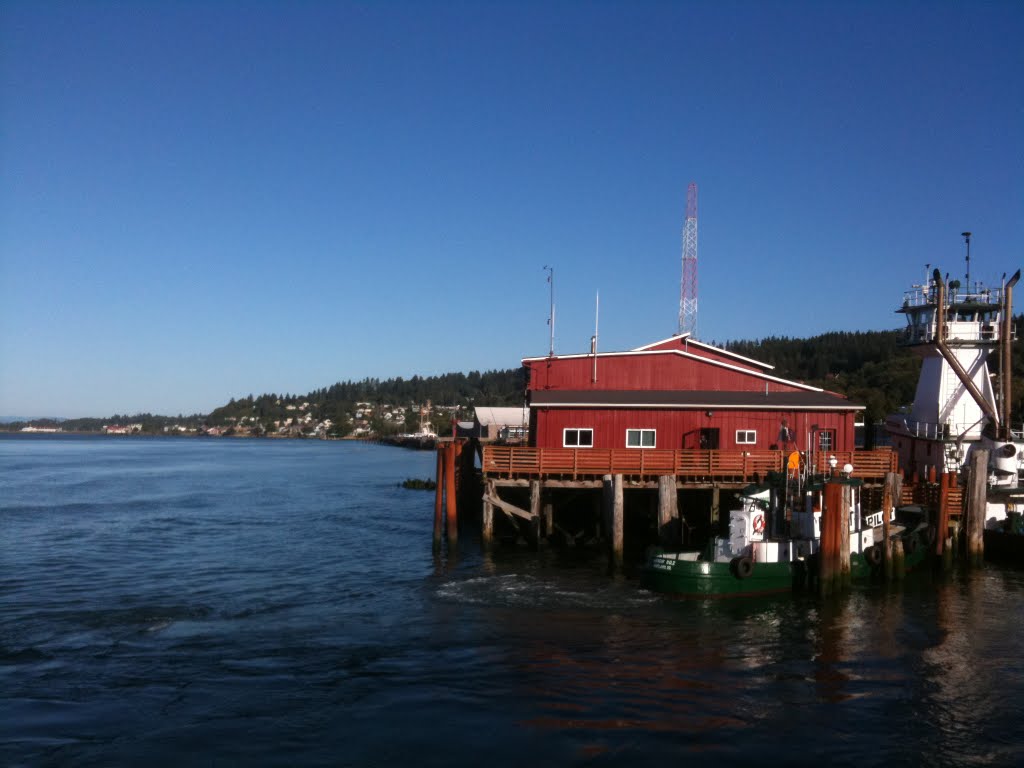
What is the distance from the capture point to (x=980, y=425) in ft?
141

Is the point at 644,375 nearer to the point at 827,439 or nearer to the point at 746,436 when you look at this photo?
the point at 746,436

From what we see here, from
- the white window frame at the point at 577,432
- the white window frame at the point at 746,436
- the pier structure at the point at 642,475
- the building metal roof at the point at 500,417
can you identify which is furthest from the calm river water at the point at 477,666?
the building metal roof at the point at 500,417

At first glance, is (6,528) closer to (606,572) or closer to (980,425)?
(606,572)

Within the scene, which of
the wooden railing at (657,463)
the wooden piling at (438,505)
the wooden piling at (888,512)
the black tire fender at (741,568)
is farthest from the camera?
the wooden piling at (438,505)

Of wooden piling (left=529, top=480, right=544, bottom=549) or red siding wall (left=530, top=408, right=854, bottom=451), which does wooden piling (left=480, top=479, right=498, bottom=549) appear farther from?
red siding wall (left=530, top=408, right=854, bottom=451)

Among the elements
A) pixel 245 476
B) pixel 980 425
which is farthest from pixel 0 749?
pixel 245 476

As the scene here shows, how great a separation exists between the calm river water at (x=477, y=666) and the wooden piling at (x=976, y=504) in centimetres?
118

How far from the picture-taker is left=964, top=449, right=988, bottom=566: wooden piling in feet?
115

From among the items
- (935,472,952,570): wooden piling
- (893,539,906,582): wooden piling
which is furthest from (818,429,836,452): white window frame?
(893,539,906,582): wooden piling

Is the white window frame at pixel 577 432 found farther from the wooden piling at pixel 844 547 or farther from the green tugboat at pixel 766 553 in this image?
the wooden piling at pixel 844 547

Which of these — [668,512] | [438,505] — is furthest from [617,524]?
[438,505]

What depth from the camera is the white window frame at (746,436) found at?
132 feet

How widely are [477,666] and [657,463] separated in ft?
55.4

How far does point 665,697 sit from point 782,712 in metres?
2.57
